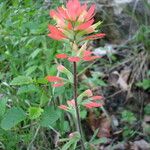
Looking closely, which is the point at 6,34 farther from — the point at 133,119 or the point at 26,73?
the point at 133,119

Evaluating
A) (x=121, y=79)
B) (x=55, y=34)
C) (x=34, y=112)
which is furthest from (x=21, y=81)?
(x=121, y=79)

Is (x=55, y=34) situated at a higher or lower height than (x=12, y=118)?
higher

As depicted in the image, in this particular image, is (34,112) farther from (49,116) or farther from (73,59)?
(73,59)

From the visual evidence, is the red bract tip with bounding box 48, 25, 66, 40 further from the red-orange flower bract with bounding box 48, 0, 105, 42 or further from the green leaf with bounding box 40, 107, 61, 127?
the green leaf with bounding box 40, 107, 61, 127

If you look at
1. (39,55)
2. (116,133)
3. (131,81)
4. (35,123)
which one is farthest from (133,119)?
(35,123)

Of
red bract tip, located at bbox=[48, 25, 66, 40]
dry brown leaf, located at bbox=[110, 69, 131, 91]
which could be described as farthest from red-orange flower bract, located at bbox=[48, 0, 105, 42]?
dry brown leaf, located at bbox=[110, 69, 131, 91]

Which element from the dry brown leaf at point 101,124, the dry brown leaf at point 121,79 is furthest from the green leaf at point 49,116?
the dry brown leaf at point 121,79

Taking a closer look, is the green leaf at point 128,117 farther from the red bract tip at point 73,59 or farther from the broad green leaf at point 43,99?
the red bract tip at point 73,59
